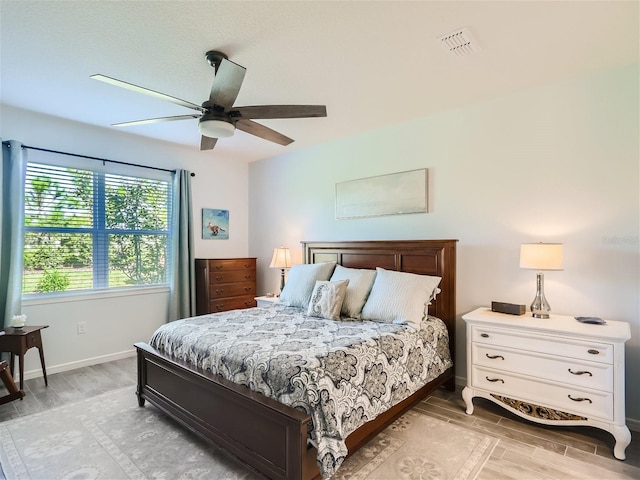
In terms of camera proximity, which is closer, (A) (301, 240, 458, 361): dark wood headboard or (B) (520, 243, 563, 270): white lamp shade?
(B) (520, 243, 563, 270): white lamp shade

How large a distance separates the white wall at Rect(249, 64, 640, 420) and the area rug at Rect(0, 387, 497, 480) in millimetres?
1130

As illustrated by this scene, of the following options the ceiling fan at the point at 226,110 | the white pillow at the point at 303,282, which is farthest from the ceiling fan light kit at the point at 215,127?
the white pillow at the point at 303,282

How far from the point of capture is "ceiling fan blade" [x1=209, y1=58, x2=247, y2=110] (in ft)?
6.38

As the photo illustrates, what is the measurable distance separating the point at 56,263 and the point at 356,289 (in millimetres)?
3187

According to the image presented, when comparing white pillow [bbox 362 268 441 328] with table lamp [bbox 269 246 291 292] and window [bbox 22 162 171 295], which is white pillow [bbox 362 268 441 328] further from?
window [bbox 22 162 171 295]

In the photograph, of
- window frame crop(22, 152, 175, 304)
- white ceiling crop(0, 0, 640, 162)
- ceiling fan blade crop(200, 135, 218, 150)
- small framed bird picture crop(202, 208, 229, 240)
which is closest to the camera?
white ceiling crop(0, 0, 640, 162)

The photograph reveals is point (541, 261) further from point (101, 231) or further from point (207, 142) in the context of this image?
point (101, 231)

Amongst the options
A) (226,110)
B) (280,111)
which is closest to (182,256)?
(226,110)

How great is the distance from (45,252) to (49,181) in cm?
75

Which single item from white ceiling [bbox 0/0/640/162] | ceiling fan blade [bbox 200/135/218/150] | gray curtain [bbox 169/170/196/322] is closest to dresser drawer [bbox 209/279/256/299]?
gray curtain [bbox 169/170/196/322]

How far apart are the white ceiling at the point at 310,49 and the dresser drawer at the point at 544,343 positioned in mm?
1953

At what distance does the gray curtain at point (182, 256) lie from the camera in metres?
4.45

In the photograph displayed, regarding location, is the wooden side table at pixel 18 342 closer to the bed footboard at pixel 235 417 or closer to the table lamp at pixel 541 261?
the bed footboard at pixel 235 417

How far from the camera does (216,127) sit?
240 cm
